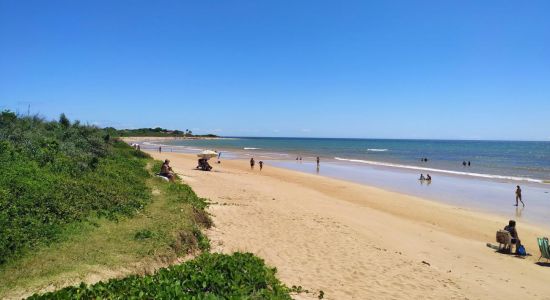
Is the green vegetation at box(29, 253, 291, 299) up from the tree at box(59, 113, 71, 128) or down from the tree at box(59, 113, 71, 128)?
down

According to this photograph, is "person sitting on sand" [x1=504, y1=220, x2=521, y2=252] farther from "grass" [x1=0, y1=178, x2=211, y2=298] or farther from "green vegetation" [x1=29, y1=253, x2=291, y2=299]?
"grass" [x1=0, y1=178, x2=211, y2=298]

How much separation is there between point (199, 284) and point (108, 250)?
2.93 metres

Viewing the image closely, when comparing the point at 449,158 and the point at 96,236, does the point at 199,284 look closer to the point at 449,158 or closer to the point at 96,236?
the point at 96,236

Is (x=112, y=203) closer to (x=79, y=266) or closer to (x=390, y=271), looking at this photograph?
(x=79, y=266)

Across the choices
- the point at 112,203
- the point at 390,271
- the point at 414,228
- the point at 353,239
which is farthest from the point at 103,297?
the point at 414,228

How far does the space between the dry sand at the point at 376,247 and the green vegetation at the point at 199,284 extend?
1.65m

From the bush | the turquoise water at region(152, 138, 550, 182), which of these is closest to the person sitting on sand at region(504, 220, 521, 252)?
the bush

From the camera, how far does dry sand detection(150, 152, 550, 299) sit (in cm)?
910

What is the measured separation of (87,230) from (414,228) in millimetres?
11711

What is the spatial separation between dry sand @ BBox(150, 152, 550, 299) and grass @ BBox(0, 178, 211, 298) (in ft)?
4.21

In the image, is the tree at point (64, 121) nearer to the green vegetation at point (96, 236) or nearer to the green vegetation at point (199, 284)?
the green vegetation at point (96, 236)

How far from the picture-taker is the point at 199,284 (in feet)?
19.6

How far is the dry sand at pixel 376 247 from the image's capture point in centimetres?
910

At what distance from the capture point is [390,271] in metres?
9.95
